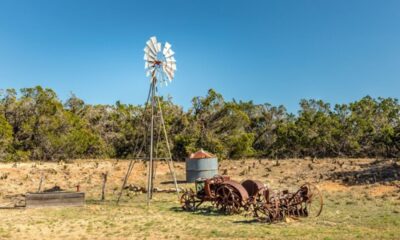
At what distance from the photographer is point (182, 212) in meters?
15.1

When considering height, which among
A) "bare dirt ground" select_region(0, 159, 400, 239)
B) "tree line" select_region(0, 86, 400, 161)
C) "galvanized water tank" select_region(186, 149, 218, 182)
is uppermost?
"tree line" select_region(0, 86, 400, 161)

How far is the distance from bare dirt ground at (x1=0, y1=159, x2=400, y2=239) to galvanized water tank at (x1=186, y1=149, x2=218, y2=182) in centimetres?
90

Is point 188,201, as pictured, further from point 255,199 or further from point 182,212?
point 255,199

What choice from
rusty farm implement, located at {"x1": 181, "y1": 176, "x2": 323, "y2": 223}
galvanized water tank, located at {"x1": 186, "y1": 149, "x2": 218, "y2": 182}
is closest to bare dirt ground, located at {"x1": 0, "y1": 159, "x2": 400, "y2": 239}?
rusty farm implement, located at {"x1": 181, "y1": 176, "x2": 323, "y2": 223}

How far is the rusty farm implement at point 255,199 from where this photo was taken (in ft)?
42.3

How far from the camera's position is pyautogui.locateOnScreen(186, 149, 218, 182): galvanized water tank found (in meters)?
23.6

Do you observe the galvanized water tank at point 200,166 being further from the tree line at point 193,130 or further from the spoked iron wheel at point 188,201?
the tree line at point 193,130

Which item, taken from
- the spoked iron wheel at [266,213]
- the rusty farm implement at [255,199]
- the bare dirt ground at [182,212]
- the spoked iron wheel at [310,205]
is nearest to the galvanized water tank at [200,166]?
the bare dirt ground at [182,212]

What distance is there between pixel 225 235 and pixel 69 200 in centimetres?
824

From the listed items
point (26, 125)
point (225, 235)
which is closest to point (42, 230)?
point (225, 235)

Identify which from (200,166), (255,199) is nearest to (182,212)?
(255,199)

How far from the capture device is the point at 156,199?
1834 cm

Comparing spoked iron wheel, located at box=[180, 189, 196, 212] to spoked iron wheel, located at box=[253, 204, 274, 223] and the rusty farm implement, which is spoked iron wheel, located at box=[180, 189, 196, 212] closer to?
the rusty farm implement

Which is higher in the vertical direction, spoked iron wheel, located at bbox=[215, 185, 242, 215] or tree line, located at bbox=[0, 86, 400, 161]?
tree line, located at bbox=[0, 86, 400, 161]
